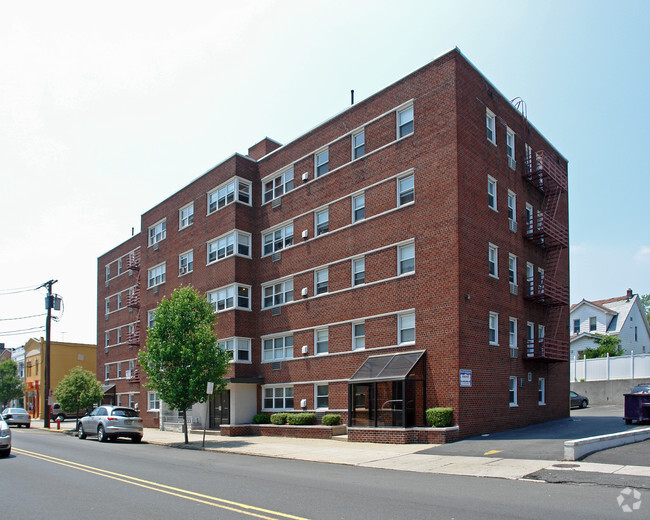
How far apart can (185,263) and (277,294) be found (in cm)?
821

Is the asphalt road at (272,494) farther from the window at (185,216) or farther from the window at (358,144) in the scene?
the window at (185,216)

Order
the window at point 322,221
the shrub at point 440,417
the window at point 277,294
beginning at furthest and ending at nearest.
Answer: the window at point 277,294
the window at point 322,221
the shrub at point 440,417

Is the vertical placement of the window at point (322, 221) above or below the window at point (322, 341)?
above

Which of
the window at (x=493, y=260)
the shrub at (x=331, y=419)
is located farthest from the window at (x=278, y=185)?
the shrub at (x=331, y=419)

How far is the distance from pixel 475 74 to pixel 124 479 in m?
20.3

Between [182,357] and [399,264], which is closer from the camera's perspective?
[399,264]

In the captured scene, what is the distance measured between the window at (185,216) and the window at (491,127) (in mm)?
18589

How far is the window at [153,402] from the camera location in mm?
38134

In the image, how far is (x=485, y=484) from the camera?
1234 cm

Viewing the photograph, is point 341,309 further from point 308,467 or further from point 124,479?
point 124,479

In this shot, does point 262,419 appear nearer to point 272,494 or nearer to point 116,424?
point 116,424

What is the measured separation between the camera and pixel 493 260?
82.2 feet

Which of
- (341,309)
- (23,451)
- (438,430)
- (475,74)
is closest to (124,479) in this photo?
(23,451)

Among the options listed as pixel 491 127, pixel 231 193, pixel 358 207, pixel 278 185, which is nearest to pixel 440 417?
pixel 358 207
